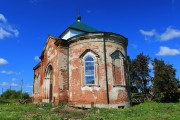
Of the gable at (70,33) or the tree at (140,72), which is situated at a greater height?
the gable at (70,33)

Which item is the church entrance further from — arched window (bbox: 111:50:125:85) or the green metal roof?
arched window (bbox: 111:50:125:85)

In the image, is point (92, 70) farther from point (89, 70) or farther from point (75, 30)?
point (75, 30)

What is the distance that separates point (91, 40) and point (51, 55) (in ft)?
17.4

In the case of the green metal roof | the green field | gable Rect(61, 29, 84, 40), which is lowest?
the green field

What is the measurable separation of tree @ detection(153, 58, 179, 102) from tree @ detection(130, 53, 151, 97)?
6.55 meters

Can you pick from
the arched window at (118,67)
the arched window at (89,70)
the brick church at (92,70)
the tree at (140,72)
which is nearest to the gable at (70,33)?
the brick church at (92,70)

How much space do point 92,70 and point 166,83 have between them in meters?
14.7

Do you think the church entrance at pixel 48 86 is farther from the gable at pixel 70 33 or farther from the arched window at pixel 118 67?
the arched window at pixel 118 67

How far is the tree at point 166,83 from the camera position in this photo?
2699 centimetres

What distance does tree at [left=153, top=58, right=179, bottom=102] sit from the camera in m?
27.0

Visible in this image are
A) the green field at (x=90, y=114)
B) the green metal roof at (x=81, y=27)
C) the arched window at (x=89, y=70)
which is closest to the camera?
the green field at (x=90, y=114)

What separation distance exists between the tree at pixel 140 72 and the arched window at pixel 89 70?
20.8 meters

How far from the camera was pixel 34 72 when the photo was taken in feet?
93.4

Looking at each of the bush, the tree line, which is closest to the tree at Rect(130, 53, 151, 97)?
the tree line
